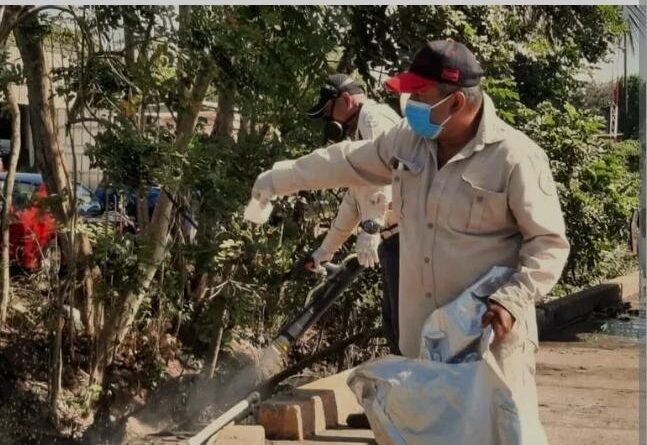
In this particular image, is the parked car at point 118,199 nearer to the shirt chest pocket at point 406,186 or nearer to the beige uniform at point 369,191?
the beige uniform at point 369,191

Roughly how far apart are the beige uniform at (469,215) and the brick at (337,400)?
2425 mm

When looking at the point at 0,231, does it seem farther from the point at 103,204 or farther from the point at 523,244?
the point at 523,244

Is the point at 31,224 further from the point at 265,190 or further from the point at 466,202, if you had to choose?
the point at 466,202

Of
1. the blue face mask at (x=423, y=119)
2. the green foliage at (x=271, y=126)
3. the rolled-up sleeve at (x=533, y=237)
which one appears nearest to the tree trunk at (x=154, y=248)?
the green foliage at (x=271, y=126)

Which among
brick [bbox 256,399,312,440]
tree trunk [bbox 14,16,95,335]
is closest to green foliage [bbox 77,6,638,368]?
tree trunk [bbox 14,16,95,335]

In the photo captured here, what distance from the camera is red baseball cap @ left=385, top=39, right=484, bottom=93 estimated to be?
4.24 meters

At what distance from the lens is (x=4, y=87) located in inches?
327

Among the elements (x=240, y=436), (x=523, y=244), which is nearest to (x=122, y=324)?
(x=240, y=436)

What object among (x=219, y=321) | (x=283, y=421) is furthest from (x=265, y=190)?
(x=219, y=321)

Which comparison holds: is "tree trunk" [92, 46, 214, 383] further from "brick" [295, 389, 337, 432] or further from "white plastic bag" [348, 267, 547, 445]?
Answer: "white plastic bag" [348, 267, 547, 445]

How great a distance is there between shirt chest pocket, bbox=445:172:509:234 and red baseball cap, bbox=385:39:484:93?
329 millimetres

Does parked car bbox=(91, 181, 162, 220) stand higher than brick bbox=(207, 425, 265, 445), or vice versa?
parked car bbox=(91, 181, 162, 220)

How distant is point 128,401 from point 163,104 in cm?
287

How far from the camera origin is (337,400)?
7.00m
